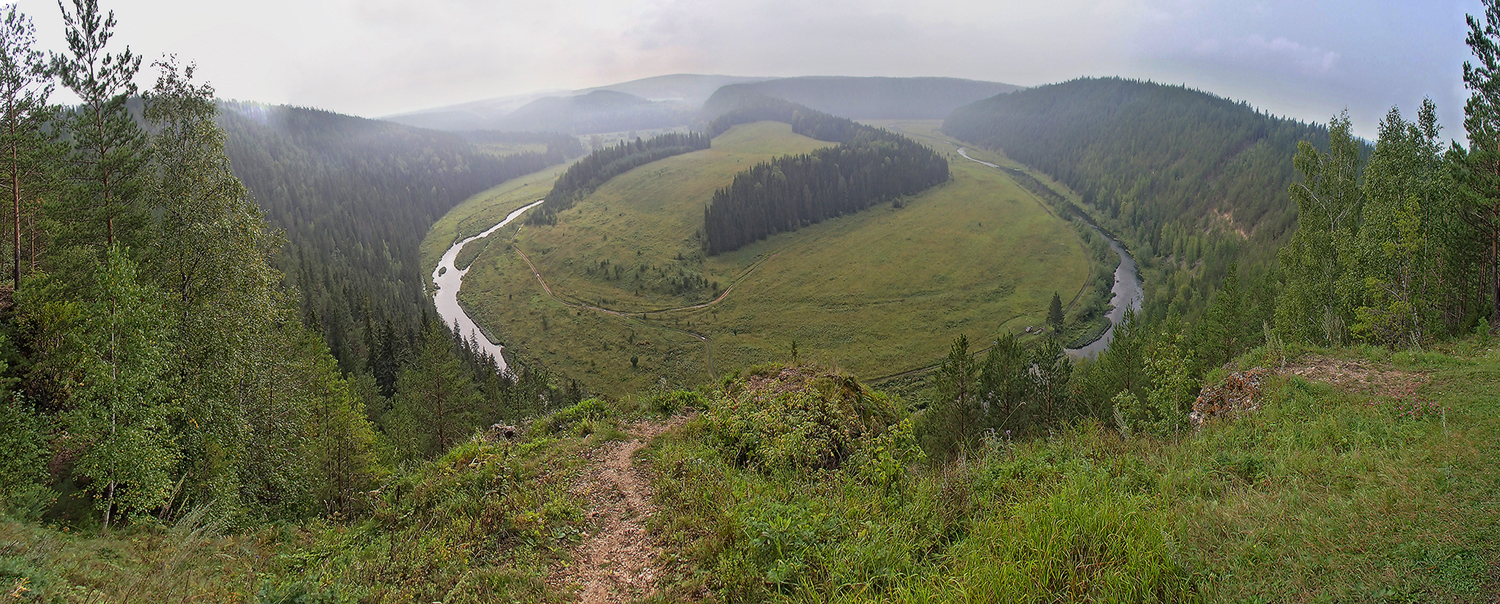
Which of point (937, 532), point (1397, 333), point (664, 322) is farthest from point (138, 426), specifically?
point (664, 322)

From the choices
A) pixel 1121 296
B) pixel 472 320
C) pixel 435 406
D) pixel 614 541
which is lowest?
pixel 472 320

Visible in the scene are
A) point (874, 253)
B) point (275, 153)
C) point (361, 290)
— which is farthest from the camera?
point (275, 153)

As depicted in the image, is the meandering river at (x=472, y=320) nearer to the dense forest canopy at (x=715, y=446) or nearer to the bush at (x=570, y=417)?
the dense forest canopy at (x=715, y=446)

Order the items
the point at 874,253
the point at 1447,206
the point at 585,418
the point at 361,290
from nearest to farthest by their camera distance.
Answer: the point at 585,418
the point at 1447,206
the point at 361,290
the point at 874,253

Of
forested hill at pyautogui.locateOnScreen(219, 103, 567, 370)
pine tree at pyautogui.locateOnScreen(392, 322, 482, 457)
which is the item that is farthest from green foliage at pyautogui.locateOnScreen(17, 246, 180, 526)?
forested hill at pyautogui.locateOnScreen(219, 103, 567, 370)

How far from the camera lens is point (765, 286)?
11131 cm

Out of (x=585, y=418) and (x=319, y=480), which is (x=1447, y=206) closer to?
(x=585, y=418)

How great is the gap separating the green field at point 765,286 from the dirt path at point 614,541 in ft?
173

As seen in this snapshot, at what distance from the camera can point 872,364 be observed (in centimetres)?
8169

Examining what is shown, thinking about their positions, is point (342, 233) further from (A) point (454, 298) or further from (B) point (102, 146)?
(B) point (102, 146)

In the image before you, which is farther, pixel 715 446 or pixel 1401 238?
pixel 1401 238

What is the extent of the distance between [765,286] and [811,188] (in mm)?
52573

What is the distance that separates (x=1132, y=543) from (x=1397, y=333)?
29.0 metres

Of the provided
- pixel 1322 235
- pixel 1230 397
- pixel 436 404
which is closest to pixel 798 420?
pixel 1230 397
